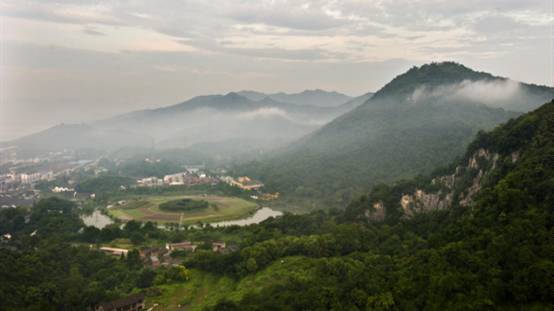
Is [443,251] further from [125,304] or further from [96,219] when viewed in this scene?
[96,219]

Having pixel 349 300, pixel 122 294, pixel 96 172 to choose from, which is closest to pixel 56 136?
pixel 96 172

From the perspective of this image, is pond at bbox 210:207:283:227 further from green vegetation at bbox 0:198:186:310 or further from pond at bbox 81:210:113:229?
green vegetation at bbox 0:198:186:310

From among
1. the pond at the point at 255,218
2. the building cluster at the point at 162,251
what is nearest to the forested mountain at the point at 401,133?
the pond at the point at 255,218

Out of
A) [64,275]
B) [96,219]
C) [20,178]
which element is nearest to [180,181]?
[20,178]

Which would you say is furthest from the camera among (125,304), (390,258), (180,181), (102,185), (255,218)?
(180,181)

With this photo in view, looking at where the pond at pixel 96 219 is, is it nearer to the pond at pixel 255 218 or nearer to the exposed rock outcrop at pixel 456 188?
the pond at pixel 255 218

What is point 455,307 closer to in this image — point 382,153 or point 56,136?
point 382,153

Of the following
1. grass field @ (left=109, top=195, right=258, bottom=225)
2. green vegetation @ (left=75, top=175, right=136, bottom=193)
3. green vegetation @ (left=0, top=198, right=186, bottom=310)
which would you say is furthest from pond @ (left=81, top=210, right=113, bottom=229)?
green vegetation @ (left=75, top=175, right=136, bottom=193)
